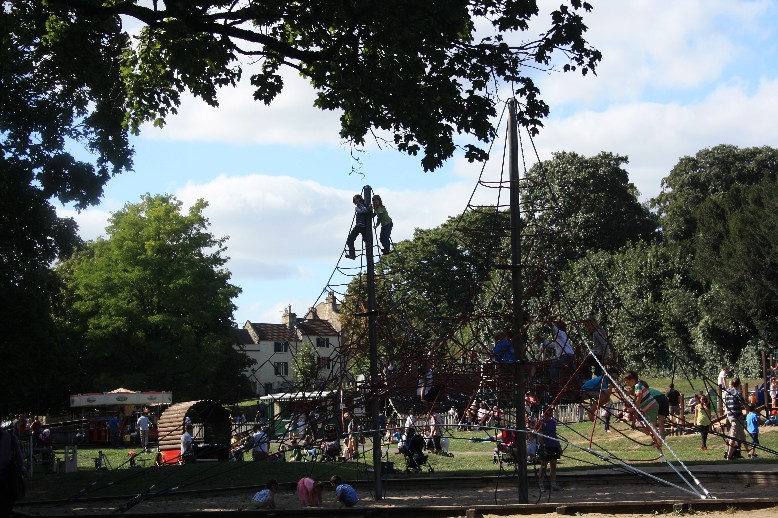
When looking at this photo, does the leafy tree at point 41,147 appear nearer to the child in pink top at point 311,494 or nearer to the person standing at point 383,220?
the person standing at point 383,220

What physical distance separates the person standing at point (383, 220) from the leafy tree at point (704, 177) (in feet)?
178

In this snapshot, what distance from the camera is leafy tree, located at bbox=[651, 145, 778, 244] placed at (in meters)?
71.0

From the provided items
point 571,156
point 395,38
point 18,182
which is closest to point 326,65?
point 395,38

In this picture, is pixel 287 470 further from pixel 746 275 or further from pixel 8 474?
pixel 746 275

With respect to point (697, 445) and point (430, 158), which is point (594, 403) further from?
point (697, 445)

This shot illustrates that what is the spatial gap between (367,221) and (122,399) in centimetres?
3306

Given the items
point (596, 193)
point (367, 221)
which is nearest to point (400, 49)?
point (367, 221)

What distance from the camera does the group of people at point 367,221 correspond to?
18.9 m

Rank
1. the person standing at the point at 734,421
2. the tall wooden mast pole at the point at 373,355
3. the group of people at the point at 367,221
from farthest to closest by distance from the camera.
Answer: the person standing at the point at 734,421, the group of people at the point at 367,221, the tall wooden mast pole at the point at 373,355

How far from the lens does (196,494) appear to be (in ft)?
69.3

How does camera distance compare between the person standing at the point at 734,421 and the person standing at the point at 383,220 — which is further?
the person standing at the point at 734,421

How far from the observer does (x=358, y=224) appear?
62.1 ft

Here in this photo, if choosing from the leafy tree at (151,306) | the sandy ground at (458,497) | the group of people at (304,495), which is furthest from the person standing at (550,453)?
the leafy tree at (151,306)

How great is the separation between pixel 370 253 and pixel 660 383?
36406 millimetres
